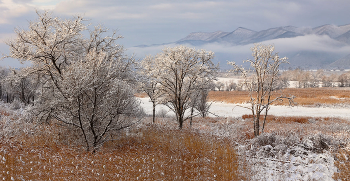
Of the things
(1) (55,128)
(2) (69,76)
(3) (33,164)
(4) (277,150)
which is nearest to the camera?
(3) (33,164)

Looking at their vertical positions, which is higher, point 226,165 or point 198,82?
point 198,82

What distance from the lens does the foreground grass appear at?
619 centimetres

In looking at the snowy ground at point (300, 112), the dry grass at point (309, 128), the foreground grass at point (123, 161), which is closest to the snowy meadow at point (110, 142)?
the foreground grass at point (123, 161)

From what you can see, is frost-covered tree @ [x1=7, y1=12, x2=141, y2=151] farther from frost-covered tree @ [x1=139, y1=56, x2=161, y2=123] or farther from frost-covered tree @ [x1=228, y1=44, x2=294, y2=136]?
frost-covered tree @ [x1=139, y1=56, x2=161, y2=123]

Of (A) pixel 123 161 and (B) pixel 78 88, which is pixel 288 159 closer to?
(A) pixel 123 161

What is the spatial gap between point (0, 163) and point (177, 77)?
34.1 feet

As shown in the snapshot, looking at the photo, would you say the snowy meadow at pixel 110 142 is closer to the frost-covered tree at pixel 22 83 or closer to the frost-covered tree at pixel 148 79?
the frost-covered tree at pixel 22 83

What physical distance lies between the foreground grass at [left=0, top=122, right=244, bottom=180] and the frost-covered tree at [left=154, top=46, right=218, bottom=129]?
15.2 feet

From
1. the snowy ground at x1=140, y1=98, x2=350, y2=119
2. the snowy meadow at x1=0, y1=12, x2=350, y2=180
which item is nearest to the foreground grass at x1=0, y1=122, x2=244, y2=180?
the snowy meadow at x1=0, y1=12, x2=350, y2=180

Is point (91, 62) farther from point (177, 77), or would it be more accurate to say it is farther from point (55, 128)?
point (177, 77)

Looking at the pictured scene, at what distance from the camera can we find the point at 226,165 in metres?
8.43

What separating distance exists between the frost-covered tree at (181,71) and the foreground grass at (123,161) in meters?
4.63

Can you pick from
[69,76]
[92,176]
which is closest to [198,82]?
[69,76]

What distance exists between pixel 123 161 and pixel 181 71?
880cm
